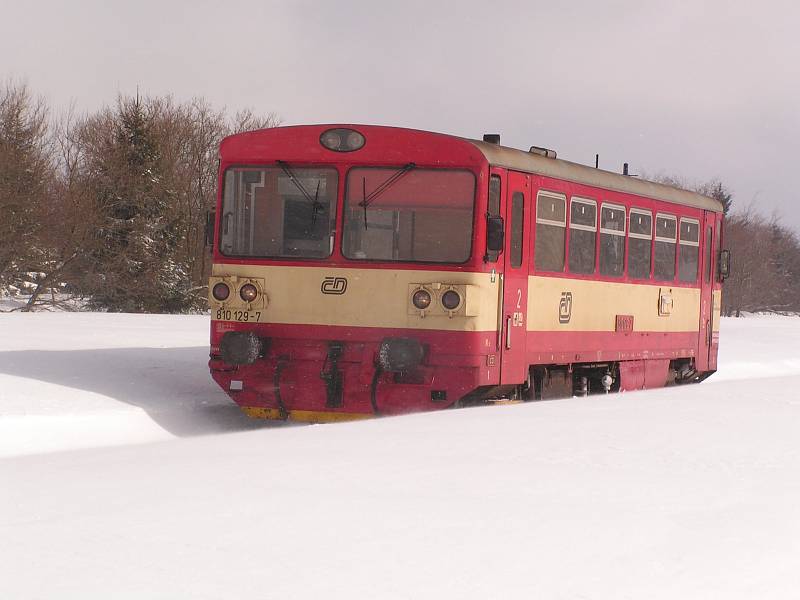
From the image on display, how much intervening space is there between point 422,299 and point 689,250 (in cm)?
626

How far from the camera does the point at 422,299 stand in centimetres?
1102

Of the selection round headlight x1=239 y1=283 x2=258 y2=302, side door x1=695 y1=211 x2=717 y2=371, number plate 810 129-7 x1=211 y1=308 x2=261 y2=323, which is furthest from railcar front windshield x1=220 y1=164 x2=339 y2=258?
side door x1=695 y1=211 x2=717 y2=371

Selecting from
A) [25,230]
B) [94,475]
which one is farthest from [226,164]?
[25,230]

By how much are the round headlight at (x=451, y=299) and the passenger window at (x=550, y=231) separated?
1.52 meters

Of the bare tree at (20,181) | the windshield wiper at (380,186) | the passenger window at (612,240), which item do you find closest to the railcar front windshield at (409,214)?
the windshield wiper at (380,186)

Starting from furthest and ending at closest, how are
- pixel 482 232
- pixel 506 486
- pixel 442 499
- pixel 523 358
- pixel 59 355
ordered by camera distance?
pixel 59 355 → pixel 523 358 → pixel 482 232 → pixel 506 486 → pixel 442 499

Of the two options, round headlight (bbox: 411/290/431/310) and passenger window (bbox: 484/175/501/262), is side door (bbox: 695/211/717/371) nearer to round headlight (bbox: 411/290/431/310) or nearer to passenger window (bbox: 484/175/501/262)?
passenger window (bbox: 484/175/501/262)

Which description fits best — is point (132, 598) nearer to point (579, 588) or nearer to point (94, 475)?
point (579, 588)

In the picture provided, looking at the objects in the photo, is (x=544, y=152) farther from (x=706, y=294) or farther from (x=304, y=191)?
(x=706, y=294)

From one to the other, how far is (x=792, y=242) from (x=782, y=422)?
98241 millimetres

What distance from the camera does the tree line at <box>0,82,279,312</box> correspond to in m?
35.6

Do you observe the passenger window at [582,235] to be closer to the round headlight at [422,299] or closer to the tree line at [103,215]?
the round headlight at [422,299]

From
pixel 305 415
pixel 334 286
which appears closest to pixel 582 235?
pixel 334 286

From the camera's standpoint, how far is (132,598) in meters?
4.13
